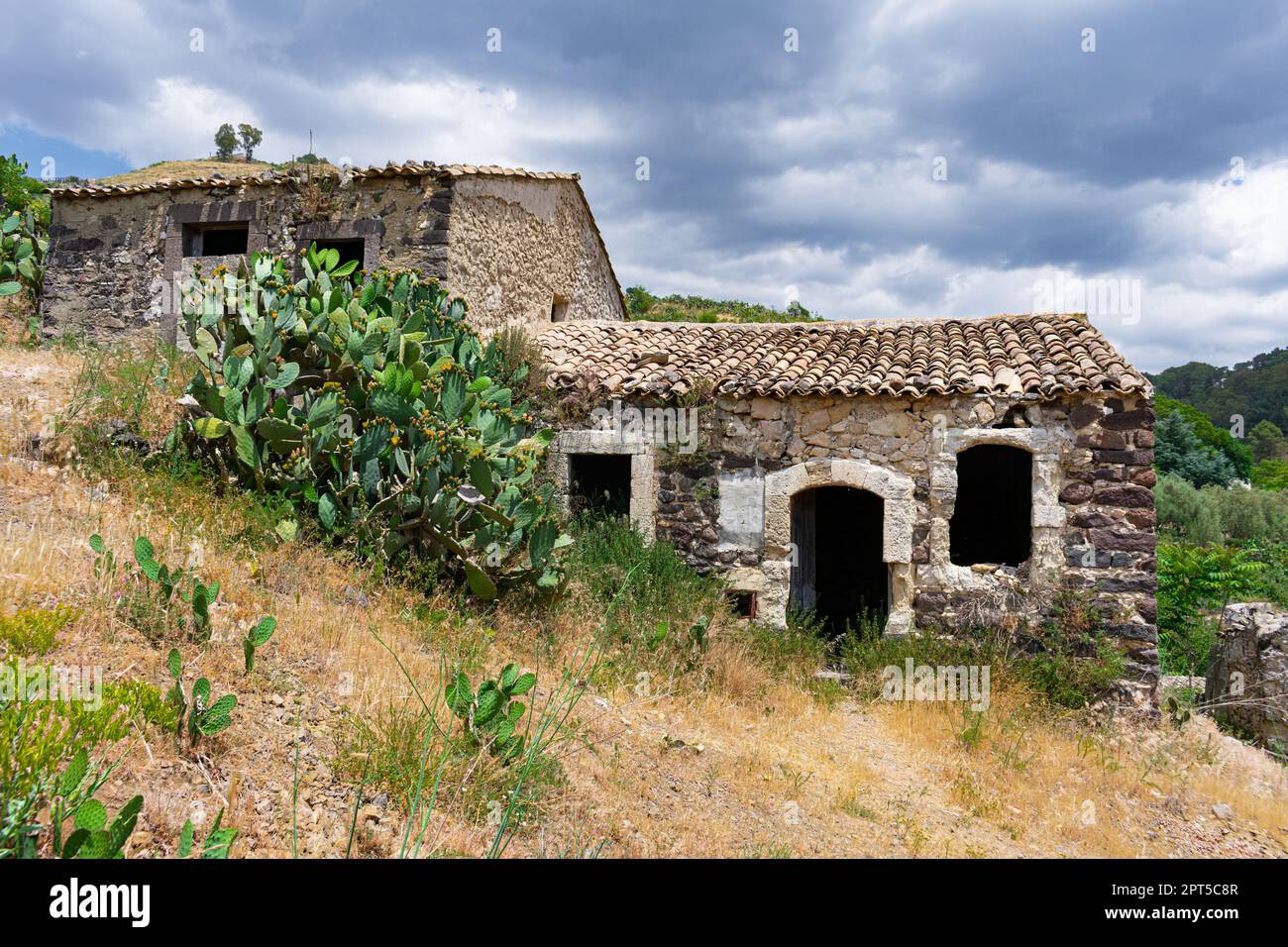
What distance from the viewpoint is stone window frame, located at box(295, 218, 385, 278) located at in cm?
928

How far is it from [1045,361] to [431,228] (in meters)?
7.32

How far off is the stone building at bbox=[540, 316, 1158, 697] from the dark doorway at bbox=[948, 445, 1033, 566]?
1.67 feet

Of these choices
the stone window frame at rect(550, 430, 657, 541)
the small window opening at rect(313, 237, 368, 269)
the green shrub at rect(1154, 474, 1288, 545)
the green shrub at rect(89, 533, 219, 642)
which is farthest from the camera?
the green shrub at rect(1154, 474, 1288, 545)

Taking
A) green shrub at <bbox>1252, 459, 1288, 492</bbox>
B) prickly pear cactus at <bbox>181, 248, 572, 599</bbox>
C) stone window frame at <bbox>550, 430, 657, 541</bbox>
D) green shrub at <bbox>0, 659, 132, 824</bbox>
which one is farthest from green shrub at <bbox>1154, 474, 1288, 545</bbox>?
green shrub at <bbox>0, 659, 132, 824</bbox>

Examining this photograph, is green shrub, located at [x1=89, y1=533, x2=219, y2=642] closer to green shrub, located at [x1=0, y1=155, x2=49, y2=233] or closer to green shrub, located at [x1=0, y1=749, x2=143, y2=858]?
green shrub, located at [x1=0, y1=749, x2=143, y2=858]

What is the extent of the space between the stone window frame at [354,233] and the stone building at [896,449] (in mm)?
2598

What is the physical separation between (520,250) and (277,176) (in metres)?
3.29

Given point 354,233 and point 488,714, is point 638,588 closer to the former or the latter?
point 488,714

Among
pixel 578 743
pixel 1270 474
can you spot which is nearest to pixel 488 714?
pixel 578 743

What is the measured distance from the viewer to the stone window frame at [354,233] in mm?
9281

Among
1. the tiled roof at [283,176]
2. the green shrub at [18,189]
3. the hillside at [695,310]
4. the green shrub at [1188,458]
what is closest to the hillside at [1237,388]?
the green shrub at [1188,458]

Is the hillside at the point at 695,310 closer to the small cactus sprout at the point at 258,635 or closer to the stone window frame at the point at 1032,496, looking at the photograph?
the stone window frame at the point at 1032,496

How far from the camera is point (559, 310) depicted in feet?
39.1
